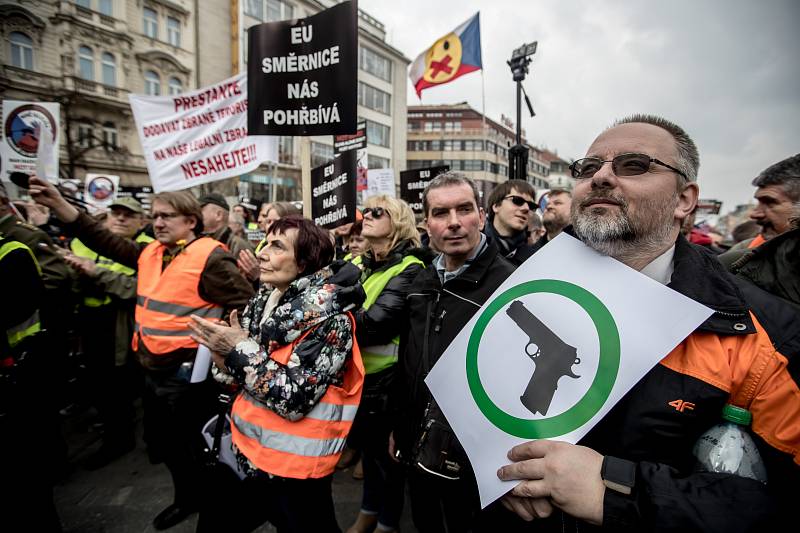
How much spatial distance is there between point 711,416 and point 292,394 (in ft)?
4.90

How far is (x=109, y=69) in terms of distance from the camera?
82.0 feet

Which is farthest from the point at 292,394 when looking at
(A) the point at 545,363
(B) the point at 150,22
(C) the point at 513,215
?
(B) the point at 150,22

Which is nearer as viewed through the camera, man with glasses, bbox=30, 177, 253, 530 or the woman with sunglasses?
the woman with sunglasses

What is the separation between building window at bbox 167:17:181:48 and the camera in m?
27.2

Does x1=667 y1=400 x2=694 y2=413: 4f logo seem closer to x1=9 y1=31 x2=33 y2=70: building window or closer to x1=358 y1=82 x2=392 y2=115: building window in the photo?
x1=9 y1=31 x2=33 y2=70: building window

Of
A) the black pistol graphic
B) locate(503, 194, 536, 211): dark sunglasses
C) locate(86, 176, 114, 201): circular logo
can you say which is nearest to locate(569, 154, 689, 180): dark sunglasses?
the black pistol graphic

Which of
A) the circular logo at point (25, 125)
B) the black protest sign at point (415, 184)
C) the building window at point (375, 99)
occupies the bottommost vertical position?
the black protest sign at point (415, 184)

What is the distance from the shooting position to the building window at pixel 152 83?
26.2m

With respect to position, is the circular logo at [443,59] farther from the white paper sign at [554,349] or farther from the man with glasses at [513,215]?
the white paper sign at [554,349]

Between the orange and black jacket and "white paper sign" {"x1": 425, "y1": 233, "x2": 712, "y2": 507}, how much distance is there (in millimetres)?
100

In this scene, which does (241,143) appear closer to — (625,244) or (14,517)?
(14,517)

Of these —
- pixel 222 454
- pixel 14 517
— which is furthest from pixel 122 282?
pixel 222 454

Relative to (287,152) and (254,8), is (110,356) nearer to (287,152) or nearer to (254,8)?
(287,152)

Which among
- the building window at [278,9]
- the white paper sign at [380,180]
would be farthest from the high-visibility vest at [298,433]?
the building window at [278,9]
